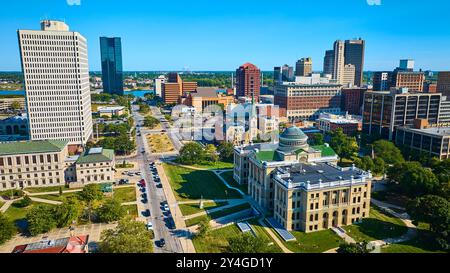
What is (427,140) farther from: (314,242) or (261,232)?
(261,232)

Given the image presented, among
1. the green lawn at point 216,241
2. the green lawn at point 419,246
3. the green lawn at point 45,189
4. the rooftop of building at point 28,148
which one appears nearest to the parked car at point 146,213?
the green lawn at point 216,241

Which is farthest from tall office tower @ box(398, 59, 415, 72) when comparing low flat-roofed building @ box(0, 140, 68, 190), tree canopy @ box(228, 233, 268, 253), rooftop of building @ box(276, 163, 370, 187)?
low flat-roofed building @ box(0, 140, 68, 190)

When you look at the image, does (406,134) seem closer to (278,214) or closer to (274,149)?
(274,149)

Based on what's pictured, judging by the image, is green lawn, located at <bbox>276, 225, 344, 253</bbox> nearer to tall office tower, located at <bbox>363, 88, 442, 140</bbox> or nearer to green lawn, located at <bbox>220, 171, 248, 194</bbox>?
green lawn, located at <bbox>220, 171, 248, 194</bbox>

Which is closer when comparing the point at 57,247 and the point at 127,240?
the point at 127,240

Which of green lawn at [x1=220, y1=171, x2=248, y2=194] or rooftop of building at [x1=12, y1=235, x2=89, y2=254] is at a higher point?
rooftop of building at [x1=12, y1=235, x2=89, y2=254]

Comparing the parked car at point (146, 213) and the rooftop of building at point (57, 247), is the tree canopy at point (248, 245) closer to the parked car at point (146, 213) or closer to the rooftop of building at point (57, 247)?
the rooftop of building at point (57, 247)

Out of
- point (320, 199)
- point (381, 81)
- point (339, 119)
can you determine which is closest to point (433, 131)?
point (339, 119)

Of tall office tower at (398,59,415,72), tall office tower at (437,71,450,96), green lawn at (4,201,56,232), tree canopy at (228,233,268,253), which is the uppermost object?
tall office tower at (398,59,415,72)
